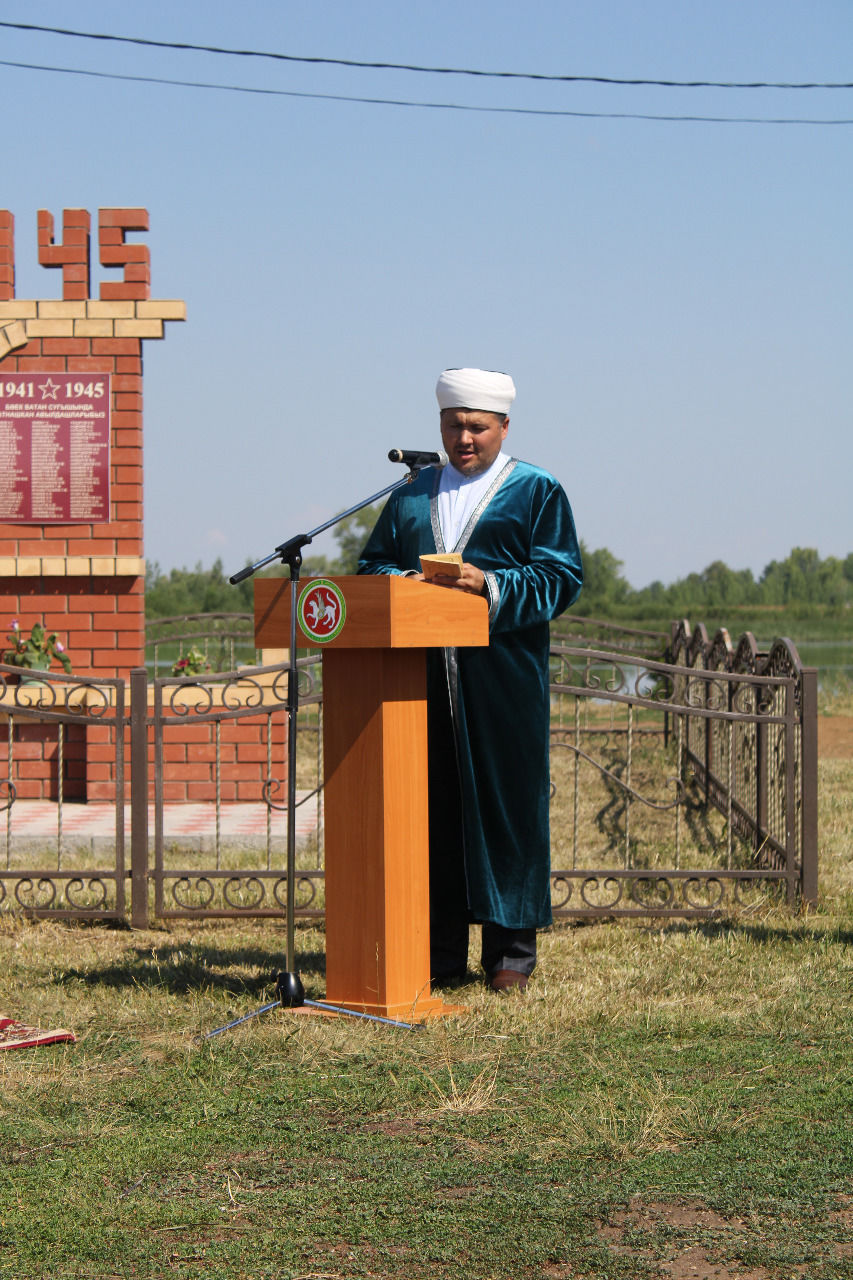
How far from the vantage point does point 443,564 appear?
454 centimetres

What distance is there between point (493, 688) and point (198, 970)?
1624mm

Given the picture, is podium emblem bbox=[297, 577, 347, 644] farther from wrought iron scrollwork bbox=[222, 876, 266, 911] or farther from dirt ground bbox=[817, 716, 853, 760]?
dirt ground bbox=[817, 716, 853, 760]

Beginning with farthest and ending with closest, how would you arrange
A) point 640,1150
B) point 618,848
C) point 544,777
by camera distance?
point 618,848
point 544,777
point 640,1150

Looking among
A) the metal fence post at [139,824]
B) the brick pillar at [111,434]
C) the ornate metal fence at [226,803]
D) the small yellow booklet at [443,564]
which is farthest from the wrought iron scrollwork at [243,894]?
the brick pillar at [111,434]

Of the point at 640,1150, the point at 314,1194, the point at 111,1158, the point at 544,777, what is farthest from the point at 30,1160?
the point at 544,777

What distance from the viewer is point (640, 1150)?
345 centimetres

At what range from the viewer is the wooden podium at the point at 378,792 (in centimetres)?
449

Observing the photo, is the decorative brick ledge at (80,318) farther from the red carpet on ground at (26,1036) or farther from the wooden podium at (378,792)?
the red carpet on ground at (26,1036)

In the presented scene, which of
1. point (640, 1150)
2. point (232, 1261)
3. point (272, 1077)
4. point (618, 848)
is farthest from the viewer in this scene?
point (618, 848)

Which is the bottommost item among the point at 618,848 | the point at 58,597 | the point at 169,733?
the point at 618,848

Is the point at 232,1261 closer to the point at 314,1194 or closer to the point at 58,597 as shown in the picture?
the point at 314,1194

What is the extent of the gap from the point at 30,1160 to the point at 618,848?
587 centimetres

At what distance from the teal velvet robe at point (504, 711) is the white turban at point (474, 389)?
263 millimetres

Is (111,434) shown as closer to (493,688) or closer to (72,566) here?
(72,566)
